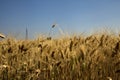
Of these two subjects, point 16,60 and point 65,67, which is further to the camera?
point 16,60

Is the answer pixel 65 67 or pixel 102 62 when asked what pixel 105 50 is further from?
pixel 65 67

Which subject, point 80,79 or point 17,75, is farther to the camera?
point 17,75

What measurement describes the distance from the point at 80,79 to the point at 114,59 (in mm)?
536

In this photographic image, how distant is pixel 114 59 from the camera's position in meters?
3.80

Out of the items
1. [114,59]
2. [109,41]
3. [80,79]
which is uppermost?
[109,41]

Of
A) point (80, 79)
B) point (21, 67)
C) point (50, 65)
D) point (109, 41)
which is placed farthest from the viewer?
point (109, 41)

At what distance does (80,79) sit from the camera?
11.9 feet

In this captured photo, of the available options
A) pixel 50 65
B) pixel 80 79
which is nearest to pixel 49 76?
pixel 50 65

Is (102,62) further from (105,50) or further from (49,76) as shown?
(49,76)

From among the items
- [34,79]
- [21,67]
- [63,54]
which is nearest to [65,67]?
[63,54]

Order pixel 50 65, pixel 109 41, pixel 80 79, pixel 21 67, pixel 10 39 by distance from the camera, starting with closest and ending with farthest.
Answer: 1. pixel 80 79
2. pixel 50 65
3. pixel 21 67
4. pixel 109 41
5. pixel 10 39

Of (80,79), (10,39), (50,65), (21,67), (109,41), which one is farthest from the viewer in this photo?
(10,39)

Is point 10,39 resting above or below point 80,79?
above

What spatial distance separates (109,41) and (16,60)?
4.78ft
